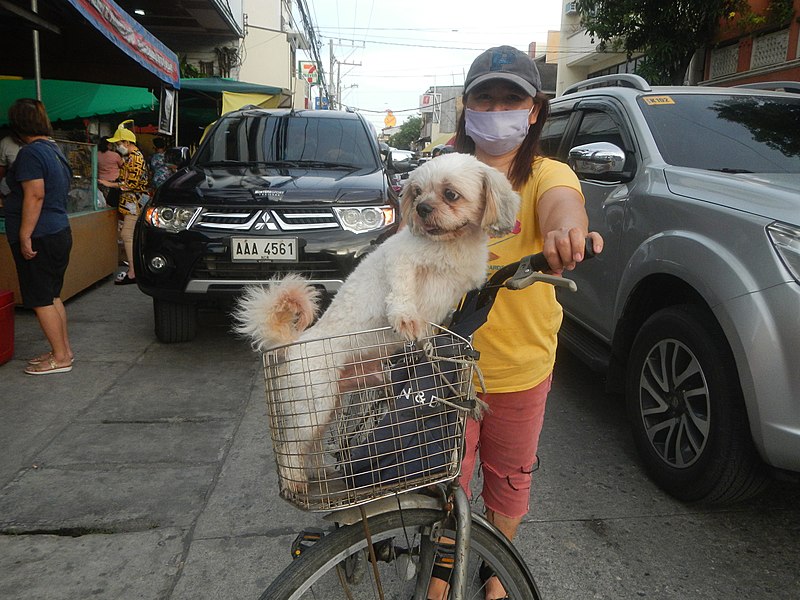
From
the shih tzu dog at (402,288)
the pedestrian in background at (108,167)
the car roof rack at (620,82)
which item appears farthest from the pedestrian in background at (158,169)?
the shih tzu dog at (402,288)

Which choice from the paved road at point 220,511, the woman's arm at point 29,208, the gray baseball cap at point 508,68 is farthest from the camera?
the woman's arm at point 29,208

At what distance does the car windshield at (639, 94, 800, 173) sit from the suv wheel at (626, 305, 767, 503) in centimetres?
108

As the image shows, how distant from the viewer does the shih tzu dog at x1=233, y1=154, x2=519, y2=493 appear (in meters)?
1.53

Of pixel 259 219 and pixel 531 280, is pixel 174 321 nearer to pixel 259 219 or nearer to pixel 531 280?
pixel 259 219

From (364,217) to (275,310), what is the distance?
11.6 ft

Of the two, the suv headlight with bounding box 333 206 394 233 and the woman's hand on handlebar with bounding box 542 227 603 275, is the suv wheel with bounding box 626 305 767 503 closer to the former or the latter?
the woman's hand on handlebar with bounding box 542 227 603 275

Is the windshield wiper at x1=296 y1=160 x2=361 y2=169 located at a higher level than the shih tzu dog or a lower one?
higher

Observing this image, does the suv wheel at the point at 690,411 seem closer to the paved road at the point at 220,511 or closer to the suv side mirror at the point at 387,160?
the paved road at the point at 220,511

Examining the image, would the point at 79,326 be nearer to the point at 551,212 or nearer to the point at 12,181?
the point at 12,181

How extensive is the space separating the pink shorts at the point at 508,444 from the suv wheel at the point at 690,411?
40.9 inches

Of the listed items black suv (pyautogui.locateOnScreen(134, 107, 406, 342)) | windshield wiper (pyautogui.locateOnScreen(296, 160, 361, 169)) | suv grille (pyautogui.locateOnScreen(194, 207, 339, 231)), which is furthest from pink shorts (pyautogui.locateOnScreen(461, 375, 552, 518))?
windshield wiper (pyautogui.locateOnScreen(296, 160, 361, 169))

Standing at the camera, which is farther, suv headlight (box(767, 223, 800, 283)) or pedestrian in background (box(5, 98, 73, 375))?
pedestrian in background (box(5, 98, 73, 375))

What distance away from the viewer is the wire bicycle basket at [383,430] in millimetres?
1383

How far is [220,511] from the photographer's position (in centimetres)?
302
